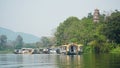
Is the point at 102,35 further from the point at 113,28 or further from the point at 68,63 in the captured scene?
the point at 68,63

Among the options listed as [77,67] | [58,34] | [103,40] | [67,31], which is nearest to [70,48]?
[103,40]

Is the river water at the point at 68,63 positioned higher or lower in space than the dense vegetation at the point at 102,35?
lower

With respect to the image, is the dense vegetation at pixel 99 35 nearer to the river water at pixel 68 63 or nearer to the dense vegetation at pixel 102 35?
the dense vegetation at pixel 102 35

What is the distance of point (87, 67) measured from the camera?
106ft

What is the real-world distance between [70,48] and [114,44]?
1055 cm

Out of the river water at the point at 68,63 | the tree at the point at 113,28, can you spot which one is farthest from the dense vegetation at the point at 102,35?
the river water at the point at 68,63

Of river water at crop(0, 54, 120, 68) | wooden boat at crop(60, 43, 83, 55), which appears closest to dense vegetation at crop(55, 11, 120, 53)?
wooden boat at crop(60, 43, 83, 55)

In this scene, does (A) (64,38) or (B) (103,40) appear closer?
(B) (103,40)

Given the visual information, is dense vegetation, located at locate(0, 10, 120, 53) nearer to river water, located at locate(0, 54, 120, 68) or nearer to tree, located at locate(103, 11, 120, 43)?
tree, located at locate(103, 11, 120, 43)

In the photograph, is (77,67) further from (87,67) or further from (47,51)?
(47,51)

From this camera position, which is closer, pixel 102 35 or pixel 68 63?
pixel 68 63

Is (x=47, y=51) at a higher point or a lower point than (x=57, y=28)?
lower

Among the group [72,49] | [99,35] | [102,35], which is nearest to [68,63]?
[102,35]

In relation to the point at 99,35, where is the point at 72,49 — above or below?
below
